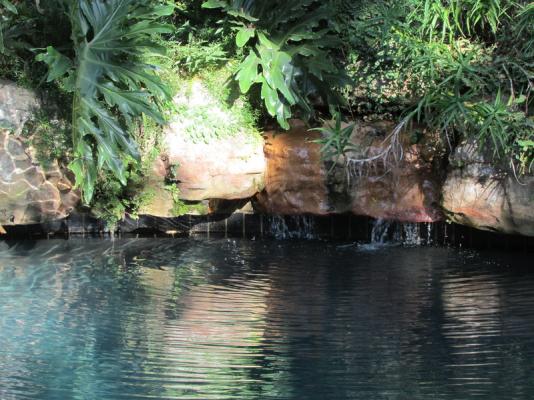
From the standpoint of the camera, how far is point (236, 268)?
6.89 meters

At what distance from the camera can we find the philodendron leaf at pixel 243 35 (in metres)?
7.20

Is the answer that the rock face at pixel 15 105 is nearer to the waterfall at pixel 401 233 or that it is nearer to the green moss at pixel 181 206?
the green moss at pixel 181 206

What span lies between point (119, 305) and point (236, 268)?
1448mm

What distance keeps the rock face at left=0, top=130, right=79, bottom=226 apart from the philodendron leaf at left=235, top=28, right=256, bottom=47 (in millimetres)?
2121

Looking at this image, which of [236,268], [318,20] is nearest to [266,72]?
[318,20]

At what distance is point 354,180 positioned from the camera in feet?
24.7

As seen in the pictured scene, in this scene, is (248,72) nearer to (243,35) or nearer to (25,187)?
(243,35)

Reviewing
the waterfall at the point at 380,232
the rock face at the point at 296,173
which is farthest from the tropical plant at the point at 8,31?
the waterfall at the point at 380,232

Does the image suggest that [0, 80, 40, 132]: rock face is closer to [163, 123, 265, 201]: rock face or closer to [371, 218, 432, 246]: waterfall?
[163, 123, 265, 201]: rock face

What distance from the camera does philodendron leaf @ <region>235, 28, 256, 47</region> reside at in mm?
7195

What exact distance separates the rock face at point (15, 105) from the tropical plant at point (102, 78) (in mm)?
667

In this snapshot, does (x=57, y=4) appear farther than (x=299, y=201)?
No

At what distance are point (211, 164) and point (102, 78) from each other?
1421mm

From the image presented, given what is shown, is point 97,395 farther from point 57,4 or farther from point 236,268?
point 57,4
